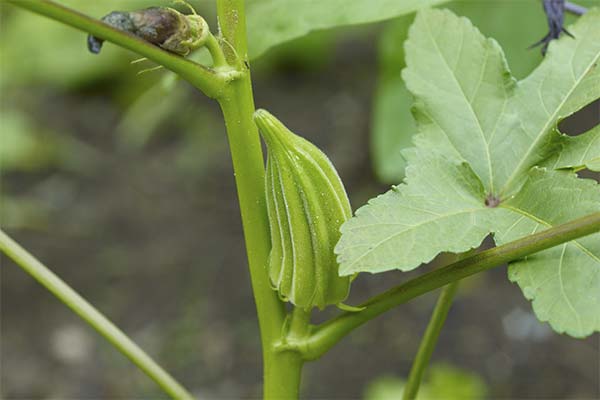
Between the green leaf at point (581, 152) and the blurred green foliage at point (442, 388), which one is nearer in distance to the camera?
the green leaf at point (581, 152)

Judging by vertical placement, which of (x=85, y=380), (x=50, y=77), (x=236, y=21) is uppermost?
(x=236, y=21)

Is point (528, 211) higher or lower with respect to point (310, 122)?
higher

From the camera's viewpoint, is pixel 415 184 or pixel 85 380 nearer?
pixel 415 184

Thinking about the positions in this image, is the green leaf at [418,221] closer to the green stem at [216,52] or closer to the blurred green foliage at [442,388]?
the green stem at [216,52]

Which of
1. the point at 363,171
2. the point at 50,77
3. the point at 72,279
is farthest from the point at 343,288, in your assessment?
the point at 50,77

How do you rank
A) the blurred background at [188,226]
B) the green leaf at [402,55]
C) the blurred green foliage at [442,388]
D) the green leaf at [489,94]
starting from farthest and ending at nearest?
the blurred background at [188,226]
the blurred green foliage at [442,388]
the green leaf at [402,55]
the green leaf at [489,94]

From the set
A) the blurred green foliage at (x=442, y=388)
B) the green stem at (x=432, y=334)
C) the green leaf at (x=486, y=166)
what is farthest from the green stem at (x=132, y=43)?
the blurred green foliage at (x=442, y=388)

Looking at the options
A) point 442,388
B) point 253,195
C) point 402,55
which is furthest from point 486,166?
point 442,388

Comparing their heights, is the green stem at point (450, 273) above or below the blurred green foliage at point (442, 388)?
above

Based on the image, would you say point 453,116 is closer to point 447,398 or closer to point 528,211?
point 528,211
